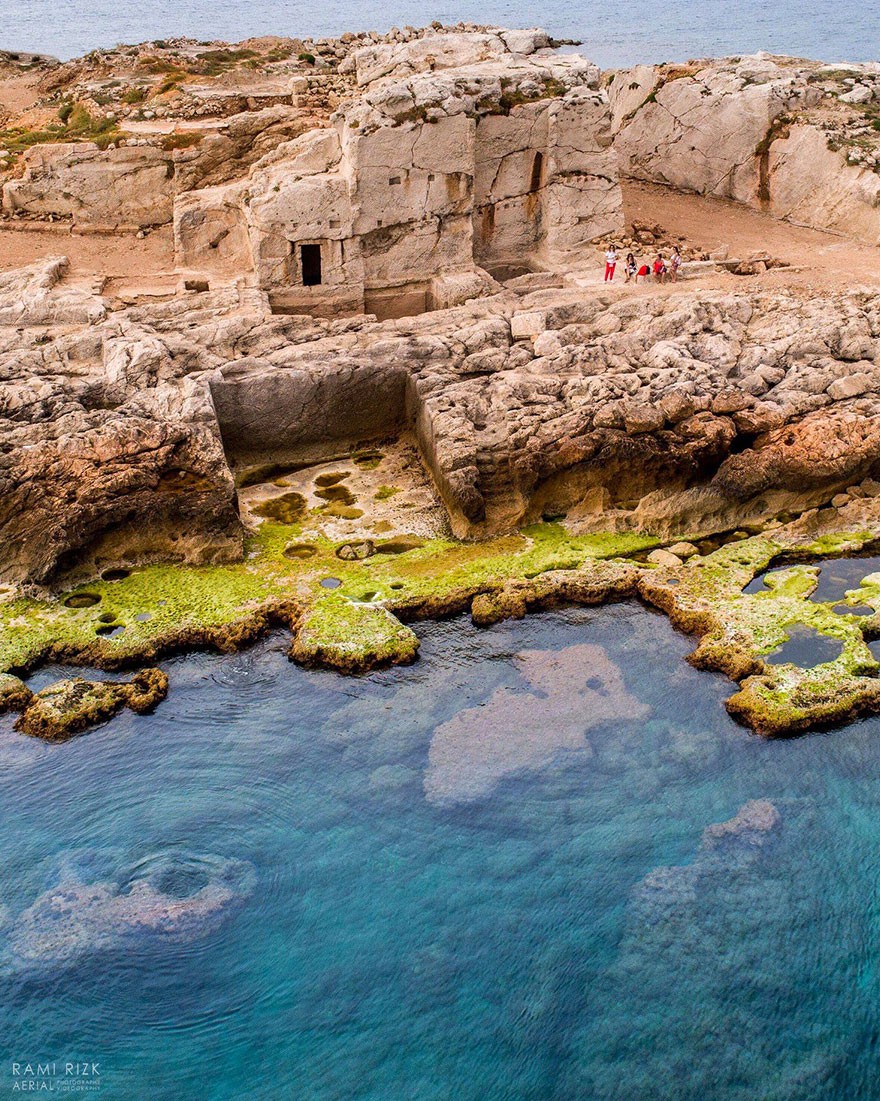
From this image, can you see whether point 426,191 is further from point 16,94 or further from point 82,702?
point 16,94

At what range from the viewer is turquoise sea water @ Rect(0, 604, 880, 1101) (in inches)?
532

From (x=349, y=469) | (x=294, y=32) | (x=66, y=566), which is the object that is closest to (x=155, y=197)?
(x=349, y=469)

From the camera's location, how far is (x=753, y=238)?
1239 inches

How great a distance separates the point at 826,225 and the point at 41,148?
2134cm

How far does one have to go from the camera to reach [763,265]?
28.6 m

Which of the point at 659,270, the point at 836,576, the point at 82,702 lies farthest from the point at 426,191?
the point at 82,702

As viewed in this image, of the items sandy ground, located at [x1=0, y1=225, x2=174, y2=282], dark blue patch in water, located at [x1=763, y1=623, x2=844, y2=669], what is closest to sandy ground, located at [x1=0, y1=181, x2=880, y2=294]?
sandy ground, located at [x1=0, y1=225, x2=174, y2=282]

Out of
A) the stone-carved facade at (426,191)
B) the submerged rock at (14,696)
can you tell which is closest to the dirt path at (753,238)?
the stone-carved facade at (426,191)

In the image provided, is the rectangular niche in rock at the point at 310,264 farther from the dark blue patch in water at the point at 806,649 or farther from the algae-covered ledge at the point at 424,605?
the dark blue patch in water at the point at 806,649

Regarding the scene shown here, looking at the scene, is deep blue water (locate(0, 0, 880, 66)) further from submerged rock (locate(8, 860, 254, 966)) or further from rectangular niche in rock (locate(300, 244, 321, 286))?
submerged rock (locate(8, 860, 254, 966))

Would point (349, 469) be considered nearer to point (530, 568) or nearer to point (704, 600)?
point (530, 568)

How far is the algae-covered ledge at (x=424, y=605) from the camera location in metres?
18.7

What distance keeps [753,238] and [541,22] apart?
70261 millimetres

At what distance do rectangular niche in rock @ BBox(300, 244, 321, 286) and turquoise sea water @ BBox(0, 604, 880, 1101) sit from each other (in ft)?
38.9
